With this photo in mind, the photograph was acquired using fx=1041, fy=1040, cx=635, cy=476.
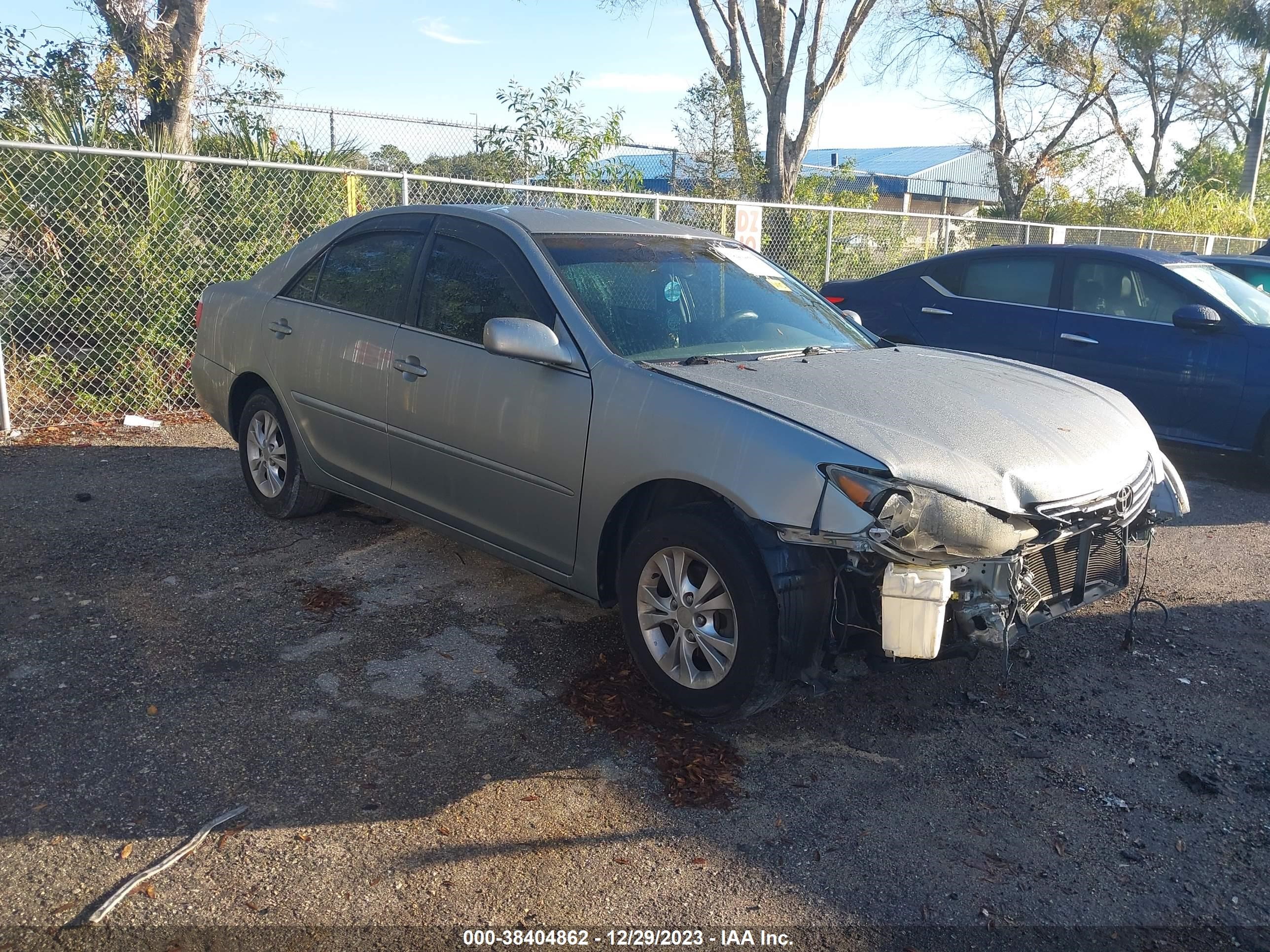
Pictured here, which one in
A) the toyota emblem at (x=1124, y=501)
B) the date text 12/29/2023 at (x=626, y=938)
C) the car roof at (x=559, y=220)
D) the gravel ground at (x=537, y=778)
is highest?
the car roof at (x=559, y=220)

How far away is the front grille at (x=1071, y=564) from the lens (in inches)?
140

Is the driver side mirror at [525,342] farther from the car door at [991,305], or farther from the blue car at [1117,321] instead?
the blue car at [1117,321]

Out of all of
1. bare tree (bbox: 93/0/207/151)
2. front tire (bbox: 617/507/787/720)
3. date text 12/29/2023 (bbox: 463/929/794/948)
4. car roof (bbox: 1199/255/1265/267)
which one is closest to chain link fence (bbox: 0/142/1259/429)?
bare tree (bbox: 93/0/207/151)

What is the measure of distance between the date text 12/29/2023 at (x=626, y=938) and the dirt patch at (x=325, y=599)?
7.70 feet

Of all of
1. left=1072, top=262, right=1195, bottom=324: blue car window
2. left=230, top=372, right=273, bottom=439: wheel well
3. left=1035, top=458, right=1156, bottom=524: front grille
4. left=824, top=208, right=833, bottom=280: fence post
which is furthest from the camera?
left=824, top=208, right=833, bottom=280: fence post

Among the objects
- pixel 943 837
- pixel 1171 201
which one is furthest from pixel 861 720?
pixel 1171 201

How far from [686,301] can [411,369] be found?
50.1 inches

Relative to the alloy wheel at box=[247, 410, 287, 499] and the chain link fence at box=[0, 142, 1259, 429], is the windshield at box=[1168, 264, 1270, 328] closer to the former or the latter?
the chain link fence at box=[0, 142, 1259, 429]

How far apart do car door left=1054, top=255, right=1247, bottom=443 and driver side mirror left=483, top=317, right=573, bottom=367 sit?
17.7 feet

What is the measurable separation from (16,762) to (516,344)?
2183 mm

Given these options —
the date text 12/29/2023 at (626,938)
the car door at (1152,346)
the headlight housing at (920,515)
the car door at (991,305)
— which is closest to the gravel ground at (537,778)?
the date text 12/29/2023 at (626,938)

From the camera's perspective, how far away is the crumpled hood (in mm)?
3348

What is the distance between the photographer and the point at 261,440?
5.87 m

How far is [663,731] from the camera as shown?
3.68 meters
